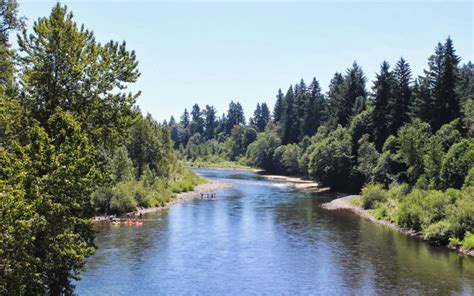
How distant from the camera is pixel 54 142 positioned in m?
22.7

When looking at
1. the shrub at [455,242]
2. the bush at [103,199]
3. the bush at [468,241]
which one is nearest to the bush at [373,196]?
the shrub at [455,242]

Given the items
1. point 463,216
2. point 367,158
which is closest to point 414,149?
point 367,158

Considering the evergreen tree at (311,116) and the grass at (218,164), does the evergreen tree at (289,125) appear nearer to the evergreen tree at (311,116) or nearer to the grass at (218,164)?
the evergreen tree at (311,116)

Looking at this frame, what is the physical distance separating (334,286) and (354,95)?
84207mm

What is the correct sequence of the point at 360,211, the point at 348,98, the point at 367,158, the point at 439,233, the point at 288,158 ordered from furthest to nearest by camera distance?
the point at 288,158
the point at 348,98
the point at 367,158
the point at 360,211
the point at 439,233

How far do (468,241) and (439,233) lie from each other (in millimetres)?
3698

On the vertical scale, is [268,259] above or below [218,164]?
below

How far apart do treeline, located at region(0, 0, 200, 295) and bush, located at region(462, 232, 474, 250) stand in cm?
3207

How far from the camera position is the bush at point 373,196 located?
6819 centimetres

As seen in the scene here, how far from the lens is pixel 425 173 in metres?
63.7

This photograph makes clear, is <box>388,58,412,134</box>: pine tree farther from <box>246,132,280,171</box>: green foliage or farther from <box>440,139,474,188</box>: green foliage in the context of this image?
<box>246,132,280,171</box>: green foliage

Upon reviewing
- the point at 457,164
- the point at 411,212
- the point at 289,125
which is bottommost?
the point at 411,212

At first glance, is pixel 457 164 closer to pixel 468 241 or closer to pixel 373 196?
pixel 468 241

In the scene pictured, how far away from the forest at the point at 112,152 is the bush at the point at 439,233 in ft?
0.36
